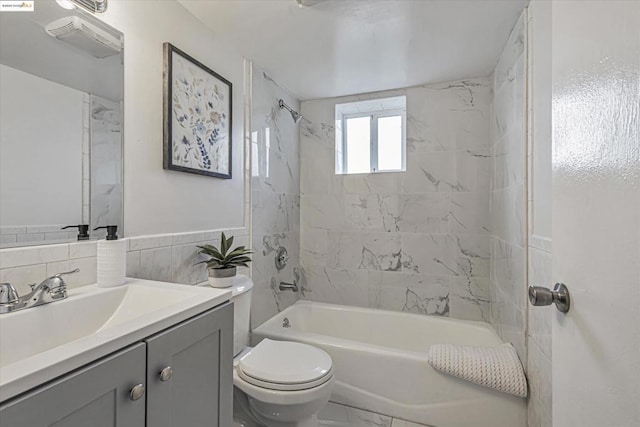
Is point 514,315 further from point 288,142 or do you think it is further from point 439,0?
point 288,142

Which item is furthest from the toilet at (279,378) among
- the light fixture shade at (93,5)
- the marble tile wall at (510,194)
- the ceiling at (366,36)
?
the ceiling at (366,36)

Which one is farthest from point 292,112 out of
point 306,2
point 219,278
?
point 219,278

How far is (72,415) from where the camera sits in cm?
54

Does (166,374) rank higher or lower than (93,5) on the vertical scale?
lower

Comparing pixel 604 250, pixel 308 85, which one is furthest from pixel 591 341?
pixel 308 85

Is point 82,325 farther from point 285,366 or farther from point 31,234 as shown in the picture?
point 285,366

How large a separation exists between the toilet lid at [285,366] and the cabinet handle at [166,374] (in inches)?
26.3

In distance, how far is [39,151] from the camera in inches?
37.7

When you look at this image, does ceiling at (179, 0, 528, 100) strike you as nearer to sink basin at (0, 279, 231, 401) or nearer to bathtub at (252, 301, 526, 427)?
sink basin at (0, 279, 231, 401)

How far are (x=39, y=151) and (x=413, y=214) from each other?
2.24 metres

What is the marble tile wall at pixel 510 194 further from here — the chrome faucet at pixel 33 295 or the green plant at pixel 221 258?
the chrome faucet at pixel 33 295

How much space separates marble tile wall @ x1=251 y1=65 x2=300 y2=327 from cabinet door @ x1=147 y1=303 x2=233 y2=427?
3.59 feet

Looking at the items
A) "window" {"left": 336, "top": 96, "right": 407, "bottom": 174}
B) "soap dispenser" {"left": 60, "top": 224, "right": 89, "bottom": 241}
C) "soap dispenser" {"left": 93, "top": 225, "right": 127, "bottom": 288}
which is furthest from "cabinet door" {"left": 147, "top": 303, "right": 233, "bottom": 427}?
"window" {"left": 336, "top": 96, "right": 407, "bottom": 174}

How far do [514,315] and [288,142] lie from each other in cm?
202
